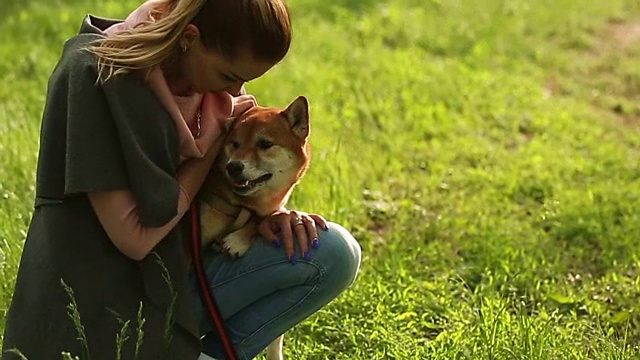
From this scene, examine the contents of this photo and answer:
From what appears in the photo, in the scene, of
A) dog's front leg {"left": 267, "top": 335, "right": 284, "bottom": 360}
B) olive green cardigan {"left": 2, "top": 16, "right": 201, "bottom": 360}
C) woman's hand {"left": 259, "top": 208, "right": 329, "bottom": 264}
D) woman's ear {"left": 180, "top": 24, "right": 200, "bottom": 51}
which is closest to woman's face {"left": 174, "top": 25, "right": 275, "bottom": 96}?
woman's ear {"left": 180, "top": 24, "right": 200, "bottom": 51}

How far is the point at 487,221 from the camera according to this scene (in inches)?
213

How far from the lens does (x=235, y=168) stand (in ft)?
10.6

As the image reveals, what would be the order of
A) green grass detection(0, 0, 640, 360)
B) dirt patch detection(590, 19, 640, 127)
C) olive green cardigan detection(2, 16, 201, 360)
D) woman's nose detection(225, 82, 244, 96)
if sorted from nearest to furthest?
olive green cardigan detection(2, 16, 201, 360) → woman's nose detection(225, 82, 244, 96) → green grass detection(0, 0, 640, 360) → dirt patch detection(590, 19, 640, 127)

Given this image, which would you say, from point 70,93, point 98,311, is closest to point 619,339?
point 98,311

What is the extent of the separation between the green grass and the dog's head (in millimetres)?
977

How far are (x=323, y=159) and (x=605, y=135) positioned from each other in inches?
85.9

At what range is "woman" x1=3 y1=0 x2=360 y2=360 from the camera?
286cm

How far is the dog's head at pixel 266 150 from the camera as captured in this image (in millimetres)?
3254

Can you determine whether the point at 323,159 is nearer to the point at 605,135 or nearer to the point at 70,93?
the point at 605,135

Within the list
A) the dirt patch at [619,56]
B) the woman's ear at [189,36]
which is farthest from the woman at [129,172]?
the dirt patch at [619,56]

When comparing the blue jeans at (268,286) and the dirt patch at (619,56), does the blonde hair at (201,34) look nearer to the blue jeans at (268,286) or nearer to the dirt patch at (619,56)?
the blue jeans at (268,286)

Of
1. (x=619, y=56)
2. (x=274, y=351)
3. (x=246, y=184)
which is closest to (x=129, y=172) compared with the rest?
(x=246, y=184)

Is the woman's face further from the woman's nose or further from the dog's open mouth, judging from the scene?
the dog's open mouth

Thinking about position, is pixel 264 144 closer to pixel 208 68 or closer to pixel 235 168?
pixel 235 168
